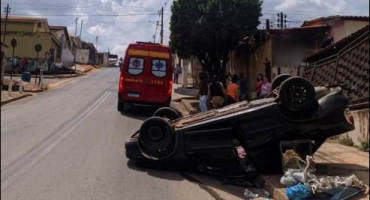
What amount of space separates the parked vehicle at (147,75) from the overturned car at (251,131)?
8896mm

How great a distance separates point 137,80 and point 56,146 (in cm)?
777

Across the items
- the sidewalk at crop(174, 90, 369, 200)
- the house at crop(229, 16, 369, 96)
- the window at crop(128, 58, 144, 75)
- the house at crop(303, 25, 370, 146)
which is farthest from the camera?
the house at crop(229, 16, 369, 96)

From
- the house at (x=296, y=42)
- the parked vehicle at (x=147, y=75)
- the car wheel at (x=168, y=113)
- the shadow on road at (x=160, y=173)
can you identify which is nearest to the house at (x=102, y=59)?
the house at (x=296, y=42)

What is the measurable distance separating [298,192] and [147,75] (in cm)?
1191

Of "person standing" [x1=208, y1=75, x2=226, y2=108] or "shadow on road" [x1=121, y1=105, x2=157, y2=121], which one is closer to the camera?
"person standing" [x1=208, y1=75, x2=226, y2=108]

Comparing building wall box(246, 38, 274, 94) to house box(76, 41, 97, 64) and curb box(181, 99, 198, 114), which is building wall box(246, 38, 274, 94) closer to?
curb box(181, 99, 198, 114)

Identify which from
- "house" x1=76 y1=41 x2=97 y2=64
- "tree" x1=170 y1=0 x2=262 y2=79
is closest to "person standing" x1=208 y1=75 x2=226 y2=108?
"tree" x1=170 y1=0 x2=262 y2=79

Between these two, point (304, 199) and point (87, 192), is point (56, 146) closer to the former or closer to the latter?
point (87, 192)

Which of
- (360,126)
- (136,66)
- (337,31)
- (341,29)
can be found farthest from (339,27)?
(360,126)

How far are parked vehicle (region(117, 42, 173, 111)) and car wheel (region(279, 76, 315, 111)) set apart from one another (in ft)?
34.0

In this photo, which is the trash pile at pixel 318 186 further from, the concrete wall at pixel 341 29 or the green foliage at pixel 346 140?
the concrete wall at pixel 341 29

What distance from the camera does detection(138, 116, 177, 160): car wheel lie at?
7578mm

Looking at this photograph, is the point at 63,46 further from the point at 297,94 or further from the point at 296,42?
the point at 296,42

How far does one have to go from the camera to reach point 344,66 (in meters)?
9.55
